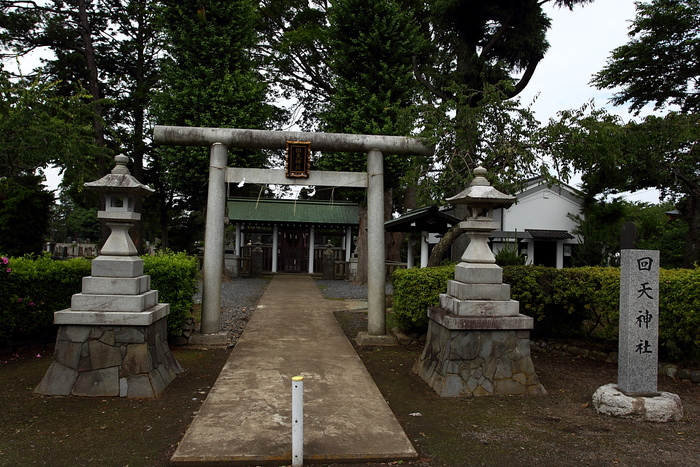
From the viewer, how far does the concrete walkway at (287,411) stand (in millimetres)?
3889

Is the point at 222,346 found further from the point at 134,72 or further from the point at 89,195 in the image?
the point at 134,72

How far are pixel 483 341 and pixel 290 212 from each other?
61.1ft

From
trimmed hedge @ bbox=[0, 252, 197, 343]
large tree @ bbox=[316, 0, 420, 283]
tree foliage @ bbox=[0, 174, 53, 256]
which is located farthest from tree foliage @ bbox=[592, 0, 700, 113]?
tree foliage @ bbox=[0, 174, 53, 256]

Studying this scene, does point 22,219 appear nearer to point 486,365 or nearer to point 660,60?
point 486,365

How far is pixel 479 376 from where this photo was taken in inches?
226

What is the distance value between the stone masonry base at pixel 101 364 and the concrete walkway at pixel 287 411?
93cm

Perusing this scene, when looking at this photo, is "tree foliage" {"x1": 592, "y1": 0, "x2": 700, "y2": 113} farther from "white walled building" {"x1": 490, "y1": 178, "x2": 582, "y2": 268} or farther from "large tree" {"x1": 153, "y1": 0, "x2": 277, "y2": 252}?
"large tree" {"x1": 153, "y1": 0, "x2": 277, "y2": 252}

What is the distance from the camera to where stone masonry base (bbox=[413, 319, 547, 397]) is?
5.70 metres

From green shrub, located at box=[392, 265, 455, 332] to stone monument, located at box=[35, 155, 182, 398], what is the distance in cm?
428

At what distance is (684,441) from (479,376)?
2.10 meters

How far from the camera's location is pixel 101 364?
5.44 metres

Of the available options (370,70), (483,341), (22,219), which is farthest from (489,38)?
(22,219)

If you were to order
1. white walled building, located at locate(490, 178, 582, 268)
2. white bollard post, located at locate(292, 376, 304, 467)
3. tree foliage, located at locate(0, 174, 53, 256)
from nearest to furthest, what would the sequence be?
white bollard post, located at locate(292, 376, 304, 467)
tree foliage, located at locate(0, 174, 53, 256)
white walled building, located at locate(490, 178, 582, 268)

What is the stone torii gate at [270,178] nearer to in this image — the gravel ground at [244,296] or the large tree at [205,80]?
the gravel ground at [244,296]
